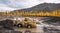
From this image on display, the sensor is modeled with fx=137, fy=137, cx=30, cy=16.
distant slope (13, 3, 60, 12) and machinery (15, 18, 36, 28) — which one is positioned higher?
distant slope (13, 3, 60, 12)

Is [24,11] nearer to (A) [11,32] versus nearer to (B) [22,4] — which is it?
(B) [22,4]

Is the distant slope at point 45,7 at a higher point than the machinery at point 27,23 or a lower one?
higher

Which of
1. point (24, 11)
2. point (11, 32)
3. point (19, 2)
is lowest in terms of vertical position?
point (11, 32)

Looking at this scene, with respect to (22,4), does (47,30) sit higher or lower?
lower

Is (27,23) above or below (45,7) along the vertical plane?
below

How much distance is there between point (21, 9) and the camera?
3.17 m

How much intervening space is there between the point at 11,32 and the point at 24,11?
0.56 m

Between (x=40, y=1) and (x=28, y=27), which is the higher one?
(x=40, y=1)

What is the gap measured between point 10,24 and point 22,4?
0.54 m

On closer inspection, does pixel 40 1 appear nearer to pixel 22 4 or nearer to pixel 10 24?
pixel 22 4

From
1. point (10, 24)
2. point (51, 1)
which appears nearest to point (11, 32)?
point (10, 24)

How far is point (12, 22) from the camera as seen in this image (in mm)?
3115

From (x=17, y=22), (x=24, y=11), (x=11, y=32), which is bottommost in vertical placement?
(x=11, y=32)

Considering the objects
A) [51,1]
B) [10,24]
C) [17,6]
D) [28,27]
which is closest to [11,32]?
[10,24]
